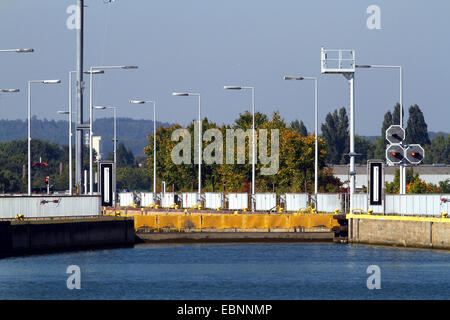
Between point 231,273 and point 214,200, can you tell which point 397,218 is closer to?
point 231,273

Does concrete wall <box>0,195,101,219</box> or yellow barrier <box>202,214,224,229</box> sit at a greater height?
concrete wall <box>0,195,101,219</box>

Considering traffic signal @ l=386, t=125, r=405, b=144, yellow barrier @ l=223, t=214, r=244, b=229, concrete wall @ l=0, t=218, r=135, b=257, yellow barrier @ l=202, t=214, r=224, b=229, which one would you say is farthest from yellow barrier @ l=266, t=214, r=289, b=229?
traffic signal @ l=386, t=125, r=405, b=144

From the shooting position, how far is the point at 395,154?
6812cm

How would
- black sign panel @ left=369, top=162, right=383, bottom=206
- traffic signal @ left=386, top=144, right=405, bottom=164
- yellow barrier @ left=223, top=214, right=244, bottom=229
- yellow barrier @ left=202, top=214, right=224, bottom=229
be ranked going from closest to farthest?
traffic signal @ left=386, top=144, right=405, bottom=164, black sign panel @ left=369, top=162, right=383, bottom=206, yellow barrier @ left=202, top=214, right=224, bottom=229, yellow barrier @ left=223, top=214, right=244, bottom=229

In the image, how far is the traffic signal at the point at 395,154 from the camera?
6806cm

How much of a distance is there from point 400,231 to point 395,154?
563 centimetres

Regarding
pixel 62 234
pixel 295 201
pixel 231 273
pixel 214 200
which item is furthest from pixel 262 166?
pixel 231 273

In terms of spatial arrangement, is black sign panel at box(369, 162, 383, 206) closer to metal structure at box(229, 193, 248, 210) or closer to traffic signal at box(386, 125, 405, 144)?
traffic signal at box(386, 125, 405, 144)

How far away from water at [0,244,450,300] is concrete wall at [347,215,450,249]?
2.55ft

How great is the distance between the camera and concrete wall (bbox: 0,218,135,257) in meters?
63.8
